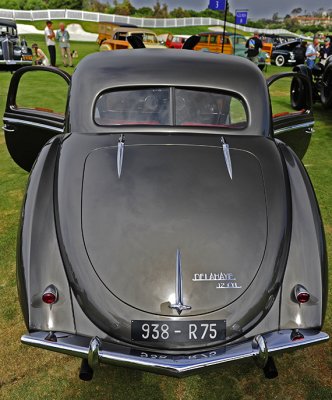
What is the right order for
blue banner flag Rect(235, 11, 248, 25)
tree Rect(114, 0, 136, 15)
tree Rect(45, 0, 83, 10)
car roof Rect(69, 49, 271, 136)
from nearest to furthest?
car roof Rect(69, 49, 271, 136), blue banner flag Rect(235, 11, 248, 25), tree Rect(45, 0, 83, 10), tree Rect(114, 0, 136, 15)

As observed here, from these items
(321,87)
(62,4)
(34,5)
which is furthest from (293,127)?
(34,5)

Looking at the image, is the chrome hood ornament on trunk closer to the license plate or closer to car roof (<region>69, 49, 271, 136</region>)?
the license plate

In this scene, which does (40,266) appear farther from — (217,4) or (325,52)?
(325,52)

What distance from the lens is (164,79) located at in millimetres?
3174

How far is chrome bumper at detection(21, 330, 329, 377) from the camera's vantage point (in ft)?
6.44

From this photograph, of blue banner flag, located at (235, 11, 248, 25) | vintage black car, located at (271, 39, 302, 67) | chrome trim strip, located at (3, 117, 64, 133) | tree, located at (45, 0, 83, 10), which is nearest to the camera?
chrome trim strip, located at (3, 117, 64, 133)

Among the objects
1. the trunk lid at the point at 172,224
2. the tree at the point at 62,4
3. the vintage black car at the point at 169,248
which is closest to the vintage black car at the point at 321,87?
the vintage black car at the point at 169,248

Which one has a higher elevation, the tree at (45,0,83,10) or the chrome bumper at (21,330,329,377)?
the tree at (45,0,83,10)

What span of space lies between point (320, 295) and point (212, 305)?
2.13 ft

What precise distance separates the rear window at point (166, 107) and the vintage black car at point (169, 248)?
7 centimetres

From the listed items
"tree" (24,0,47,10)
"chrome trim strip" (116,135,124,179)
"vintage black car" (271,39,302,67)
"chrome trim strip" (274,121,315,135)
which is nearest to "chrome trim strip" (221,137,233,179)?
"chrome trim strip" (116,135,124,179)

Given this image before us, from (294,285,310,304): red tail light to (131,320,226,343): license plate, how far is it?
54cm

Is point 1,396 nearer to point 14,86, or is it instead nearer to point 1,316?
point 1,316

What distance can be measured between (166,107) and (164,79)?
224mm
